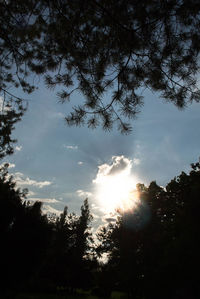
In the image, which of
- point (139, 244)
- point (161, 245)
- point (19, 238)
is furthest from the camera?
point (139, 244)

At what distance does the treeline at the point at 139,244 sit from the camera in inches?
520

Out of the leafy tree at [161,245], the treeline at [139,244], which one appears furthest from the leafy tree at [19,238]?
the leafy tree at [161,245]

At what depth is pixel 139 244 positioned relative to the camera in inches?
710

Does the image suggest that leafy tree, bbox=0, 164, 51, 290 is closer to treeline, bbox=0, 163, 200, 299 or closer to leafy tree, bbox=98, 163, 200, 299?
treeline, bbox=0, 163, 200, 299

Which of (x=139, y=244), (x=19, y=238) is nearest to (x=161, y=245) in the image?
(x=139, y=244)

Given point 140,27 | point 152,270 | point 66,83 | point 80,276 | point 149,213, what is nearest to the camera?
point 140,27

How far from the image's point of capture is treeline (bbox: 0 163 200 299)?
1320 centimetres

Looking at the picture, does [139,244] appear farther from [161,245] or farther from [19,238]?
[19,238]

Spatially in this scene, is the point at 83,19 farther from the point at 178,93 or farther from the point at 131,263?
the point at 131,263

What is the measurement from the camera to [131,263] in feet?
54.1

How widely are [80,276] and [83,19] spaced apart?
2962 cm

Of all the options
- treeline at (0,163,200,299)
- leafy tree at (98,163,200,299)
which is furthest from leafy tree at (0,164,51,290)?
leafy tree at (98,163,200,299)

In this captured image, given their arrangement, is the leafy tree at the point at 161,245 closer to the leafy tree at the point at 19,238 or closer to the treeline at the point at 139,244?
the treeline at the point at 139,244

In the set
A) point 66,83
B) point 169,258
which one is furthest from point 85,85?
point 169,258
